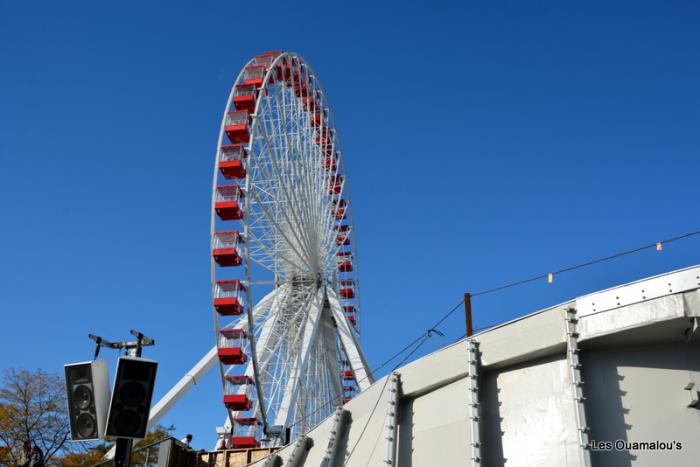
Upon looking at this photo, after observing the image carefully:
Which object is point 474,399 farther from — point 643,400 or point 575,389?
point 643,400

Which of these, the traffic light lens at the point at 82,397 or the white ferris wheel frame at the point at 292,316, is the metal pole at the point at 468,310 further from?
the white ferris wheel frame at the point at 292,316

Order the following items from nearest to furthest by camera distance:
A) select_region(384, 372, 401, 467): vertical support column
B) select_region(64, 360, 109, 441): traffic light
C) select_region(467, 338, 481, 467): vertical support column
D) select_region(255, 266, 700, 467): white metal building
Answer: select_region(64, 360, 109, 441): traffic light, select_region(255, 266, 700, 467): white metal building, select_region(467, 338, 481, 467): vertical support column, select_region(384, 372, 401, 467): vertical support column

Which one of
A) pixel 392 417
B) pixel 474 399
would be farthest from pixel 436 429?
pixel 474 399

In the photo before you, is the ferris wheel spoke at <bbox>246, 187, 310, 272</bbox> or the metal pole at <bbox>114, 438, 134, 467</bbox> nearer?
the metal pole at <bbox>114, 438, 134, 467</bbox>

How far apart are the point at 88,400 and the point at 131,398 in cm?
58

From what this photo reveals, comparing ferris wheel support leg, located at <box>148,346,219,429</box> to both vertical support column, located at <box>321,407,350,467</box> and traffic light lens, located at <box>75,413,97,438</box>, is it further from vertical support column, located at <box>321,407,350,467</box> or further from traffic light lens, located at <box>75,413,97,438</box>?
traffic light lens, located at <box>75,413,97,438</box>

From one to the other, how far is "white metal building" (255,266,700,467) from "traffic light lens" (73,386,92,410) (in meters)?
4.80

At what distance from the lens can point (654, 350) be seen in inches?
367

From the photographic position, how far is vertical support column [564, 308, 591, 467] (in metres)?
8.75

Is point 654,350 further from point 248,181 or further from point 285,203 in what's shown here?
point 285,203


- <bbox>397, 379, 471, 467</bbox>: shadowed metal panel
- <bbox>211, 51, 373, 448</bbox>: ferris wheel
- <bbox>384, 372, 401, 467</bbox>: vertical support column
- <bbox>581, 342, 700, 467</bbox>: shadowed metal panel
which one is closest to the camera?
<bbox>581, 342, 700, 467</bbox>: shadowed metal panel

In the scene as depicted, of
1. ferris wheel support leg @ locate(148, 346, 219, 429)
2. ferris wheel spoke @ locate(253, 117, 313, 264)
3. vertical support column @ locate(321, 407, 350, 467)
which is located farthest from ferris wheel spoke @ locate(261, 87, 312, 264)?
vertical support column @ locate(321, 407, 350, 467)

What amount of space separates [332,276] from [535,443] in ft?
93.6

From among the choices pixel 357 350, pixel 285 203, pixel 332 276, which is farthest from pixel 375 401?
pixel 332 276
